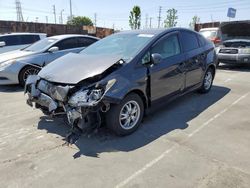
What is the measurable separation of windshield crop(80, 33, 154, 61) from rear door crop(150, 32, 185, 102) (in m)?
0.28

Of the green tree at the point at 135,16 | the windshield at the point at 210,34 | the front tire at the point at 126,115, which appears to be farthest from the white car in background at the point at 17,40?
the green tree at the point at 135,16

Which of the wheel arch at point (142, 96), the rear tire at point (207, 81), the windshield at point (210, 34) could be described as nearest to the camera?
the wheel arch at point (142, 96)

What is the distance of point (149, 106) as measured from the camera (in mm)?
4551

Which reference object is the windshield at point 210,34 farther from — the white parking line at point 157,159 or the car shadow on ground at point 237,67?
the white parking line at point 157,159

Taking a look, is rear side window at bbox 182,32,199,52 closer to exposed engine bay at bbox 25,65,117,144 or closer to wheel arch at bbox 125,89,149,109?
wheel arch at bbox 125,89,149,109

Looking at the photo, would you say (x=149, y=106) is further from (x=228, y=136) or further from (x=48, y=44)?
(x=48, y=44)

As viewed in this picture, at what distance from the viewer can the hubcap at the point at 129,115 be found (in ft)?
13.5

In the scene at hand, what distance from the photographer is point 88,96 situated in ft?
12.1

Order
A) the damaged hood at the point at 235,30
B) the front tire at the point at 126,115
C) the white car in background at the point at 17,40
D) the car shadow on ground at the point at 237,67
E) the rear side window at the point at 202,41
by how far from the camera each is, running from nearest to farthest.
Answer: the front tire at the point at 126,115, the rear side window at the point at 202,41, the car shadow on ground at the point at 237,67, the white car in background at the point at 17,40, the damaged hood at the point at 235,30

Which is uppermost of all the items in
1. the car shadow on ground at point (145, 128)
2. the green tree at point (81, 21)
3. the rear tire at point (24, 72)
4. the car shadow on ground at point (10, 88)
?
the green tree at point (81, 21)

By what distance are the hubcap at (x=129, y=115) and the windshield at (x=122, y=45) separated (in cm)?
78

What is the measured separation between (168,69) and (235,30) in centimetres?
878

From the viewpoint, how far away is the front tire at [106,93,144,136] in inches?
154

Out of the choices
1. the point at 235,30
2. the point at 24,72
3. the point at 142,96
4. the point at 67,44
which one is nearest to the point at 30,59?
the point at 24,72
